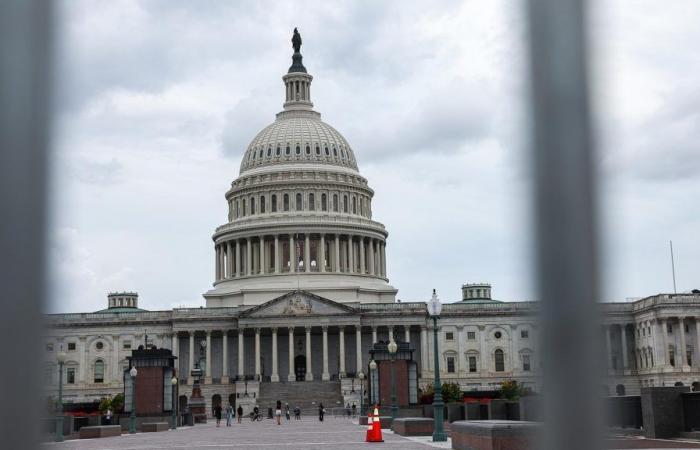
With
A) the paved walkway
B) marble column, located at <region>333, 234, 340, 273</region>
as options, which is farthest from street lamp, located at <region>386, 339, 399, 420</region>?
marble column, located at <region>333, 234, 340, 273</region>

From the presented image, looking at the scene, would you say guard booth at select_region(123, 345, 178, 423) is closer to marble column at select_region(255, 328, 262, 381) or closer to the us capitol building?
the us capitol building

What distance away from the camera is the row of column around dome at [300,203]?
533 feet

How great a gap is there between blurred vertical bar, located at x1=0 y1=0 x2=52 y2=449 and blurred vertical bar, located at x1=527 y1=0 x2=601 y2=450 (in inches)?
53.7

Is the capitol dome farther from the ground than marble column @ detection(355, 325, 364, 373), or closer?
farther from the ground

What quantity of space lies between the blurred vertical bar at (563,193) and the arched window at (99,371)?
490 ft

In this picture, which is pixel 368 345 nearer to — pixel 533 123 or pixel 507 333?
pixel 507 333

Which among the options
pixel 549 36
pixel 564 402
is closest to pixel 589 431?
pixel 564 402

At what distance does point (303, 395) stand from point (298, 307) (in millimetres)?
13911

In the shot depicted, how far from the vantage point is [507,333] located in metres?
147

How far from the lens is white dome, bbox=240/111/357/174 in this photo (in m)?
166

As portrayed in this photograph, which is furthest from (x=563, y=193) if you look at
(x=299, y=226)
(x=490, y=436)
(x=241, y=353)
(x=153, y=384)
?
(x=299, y=226)

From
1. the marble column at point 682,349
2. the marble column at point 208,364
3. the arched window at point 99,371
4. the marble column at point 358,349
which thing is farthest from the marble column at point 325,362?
the marble column at point 682,349

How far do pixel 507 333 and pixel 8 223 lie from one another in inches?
5761

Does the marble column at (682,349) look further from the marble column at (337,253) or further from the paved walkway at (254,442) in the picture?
the paved walkway at (254,442)
